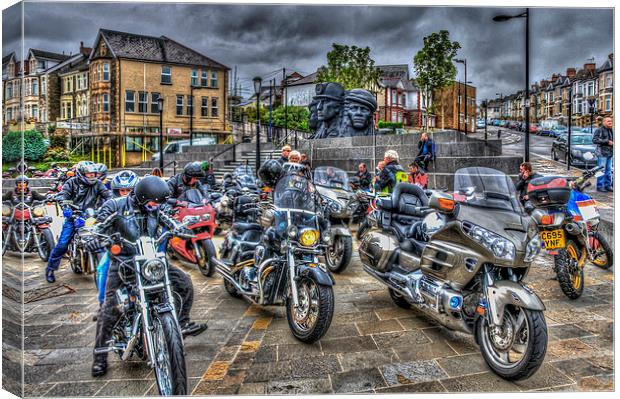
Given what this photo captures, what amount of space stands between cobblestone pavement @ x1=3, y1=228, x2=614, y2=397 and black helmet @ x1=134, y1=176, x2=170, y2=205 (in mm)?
1152

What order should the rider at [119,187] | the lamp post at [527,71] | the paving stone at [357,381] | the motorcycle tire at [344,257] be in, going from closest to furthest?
the paving stone at [357,381]
the rider at [119,187]
the lamp post at [527,71]
the motorcycle tire at [344,257]

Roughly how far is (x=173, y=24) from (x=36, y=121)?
1.31m

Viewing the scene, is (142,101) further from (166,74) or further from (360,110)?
(360,110)

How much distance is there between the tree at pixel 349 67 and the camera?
4.15m

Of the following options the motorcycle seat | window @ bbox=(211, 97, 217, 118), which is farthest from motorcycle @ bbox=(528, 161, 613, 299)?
window @ bbox=(211, 97, 217, 118)

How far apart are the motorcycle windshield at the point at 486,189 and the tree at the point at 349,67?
138 cm

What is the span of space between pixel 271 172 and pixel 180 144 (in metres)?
0.93

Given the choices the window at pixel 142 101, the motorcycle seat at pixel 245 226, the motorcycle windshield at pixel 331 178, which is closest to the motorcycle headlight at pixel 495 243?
the motorcycle seat at pixel 245 226

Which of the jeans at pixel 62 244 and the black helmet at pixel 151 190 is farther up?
the black helmet at pixel 151 190

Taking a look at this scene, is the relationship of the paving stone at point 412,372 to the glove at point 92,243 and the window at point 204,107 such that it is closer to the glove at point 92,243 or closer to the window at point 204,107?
the glove at point 92,243

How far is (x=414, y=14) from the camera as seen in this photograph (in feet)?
12.7

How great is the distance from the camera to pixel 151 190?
2.98 m

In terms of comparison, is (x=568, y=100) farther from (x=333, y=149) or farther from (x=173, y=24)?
(x=173, y=24)

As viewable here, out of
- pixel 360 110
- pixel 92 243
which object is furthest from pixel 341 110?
pixel 92 243
